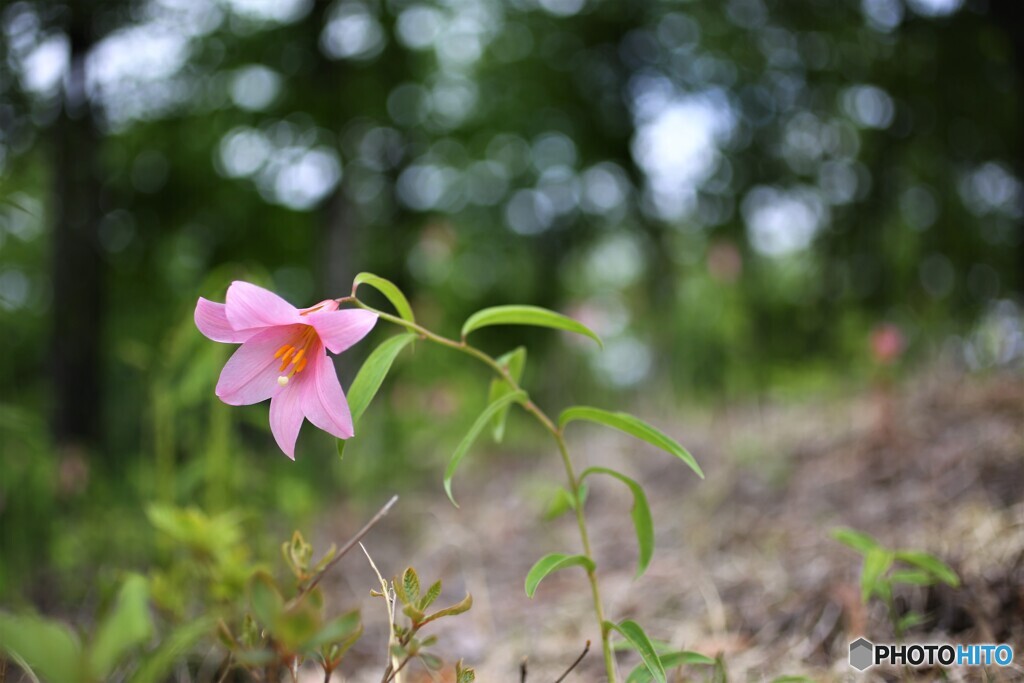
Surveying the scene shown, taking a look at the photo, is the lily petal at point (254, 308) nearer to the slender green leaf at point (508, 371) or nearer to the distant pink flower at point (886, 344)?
the slender green leaf at point (508, 371)

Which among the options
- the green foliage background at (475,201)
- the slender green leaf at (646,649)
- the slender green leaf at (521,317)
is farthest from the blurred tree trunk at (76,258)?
the slender green leaf at (646,649)

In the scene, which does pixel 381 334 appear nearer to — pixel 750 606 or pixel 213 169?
pixel 213 169

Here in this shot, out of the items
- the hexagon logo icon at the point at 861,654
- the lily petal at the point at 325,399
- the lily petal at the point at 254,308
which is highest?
the lily petal at the point at 254,308

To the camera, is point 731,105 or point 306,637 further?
point 731,105

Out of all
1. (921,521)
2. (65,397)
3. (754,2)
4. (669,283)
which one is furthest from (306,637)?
(754,2)

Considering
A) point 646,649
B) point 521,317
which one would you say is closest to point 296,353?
point 521,317

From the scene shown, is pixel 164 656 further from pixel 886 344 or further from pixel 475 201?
pixel 475 201
